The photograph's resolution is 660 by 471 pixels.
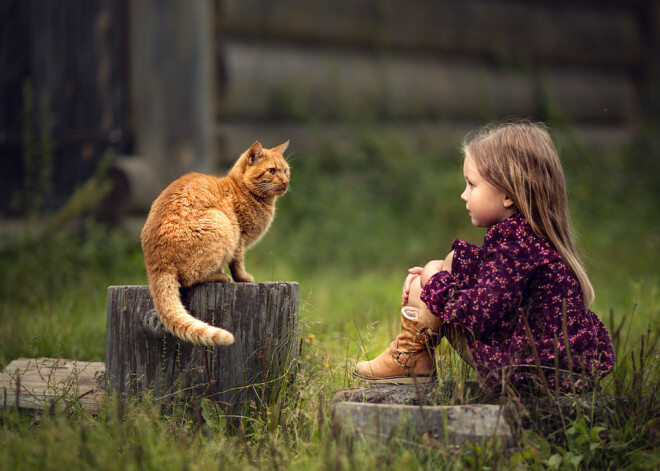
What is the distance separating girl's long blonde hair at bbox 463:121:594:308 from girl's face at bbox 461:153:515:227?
0.08 ft

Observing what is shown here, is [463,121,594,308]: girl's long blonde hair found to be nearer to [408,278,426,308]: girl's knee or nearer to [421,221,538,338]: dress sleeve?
[421,221,538,338]: dress sleeve

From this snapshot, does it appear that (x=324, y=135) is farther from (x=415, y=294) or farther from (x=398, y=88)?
(x=415, y=294)

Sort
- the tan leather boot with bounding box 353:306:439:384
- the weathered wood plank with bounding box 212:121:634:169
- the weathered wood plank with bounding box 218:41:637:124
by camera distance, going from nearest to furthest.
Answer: the tan leather boot with bounding box 353:306:439:384
the weathered wood plank with bounding box 212:121:634:169
the weathered wood plank with bounding box 218:41:637:124

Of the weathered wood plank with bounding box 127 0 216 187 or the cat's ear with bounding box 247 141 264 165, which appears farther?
the weathered wood plank with bounding box 127 0 216 187

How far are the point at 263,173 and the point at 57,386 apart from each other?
51.6 inches

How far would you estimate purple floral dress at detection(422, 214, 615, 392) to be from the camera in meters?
2.47

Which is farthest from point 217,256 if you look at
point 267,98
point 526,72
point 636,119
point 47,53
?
point 636,119

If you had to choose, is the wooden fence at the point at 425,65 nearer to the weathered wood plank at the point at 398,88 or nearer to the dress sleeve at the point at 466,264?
the weathered wood plank at the point at 398,88

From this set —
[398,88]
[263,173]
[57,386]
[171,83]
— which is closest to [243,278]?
[263,173]

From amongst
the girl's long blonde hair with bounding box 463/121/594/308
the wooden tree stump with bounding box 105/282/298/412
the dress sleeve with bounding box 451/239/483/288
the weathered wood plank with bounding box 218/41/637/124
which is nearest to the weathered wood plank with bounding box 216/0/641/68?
the weathered wood plank with bounding box 218/41/637/124

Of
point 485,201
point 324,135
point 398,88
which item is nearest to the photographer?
point 485,201

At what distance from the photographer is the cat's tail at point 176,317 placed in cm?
242

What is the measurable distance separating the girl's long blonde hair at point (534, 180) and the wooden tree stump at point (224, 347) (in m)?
0.97

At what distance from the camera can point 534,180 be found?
260 centimetres
